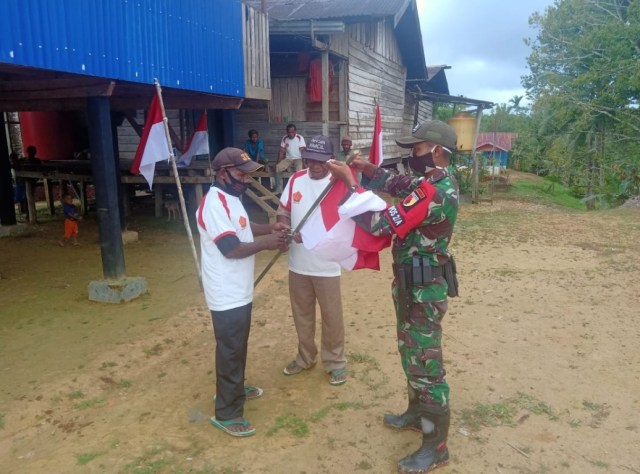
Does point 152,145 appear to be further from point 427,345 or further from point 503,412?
point 503,412

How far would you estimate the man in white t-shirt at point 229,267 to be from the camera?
3.11 metres

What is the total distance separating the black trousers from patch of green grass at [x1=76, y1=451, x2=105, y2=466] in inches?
29.9

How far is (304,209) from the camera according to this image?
3.82 metres

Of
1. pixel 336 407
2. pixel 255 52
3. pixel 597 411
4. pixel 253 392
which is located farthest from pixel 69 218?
pixel 597 411

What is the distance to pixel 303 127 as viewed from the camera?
1127 cm

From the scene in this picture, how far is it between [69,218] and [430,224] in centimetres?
792

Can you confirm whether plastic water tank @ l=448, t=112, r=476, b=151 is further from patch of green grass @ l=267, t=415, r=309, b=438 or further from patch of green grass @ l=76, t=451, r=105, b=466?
patch of green grass @ l=76, t=451, r=105, b=466

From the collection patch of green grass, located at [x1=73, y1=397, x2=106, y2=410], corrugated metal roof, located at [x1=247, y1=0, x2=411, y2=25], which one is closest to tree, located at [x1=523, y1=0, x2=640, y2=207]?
corrugated metal roof, located at [x1=247, y1=0, x2=411, y2=25]

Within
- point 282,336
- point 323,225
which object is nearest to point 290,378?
point 282,336

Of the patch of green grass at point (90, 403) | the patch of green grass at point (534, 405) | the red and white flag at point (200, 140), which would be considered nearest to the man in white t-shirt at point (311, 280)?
the patch of green grass at point (534, 405)

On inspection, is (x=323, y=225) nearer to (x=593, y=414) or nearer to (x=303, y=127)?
(x=593, y=414)

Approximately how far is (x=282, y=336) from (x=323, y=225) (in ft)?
6.29

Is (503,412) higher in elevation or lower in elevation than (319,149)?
lower

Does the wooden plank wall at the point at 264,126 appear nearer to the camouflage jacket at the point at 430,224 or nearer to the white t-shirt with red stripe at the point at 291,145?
the white t-shirt with red stripe at the point at 291,145
